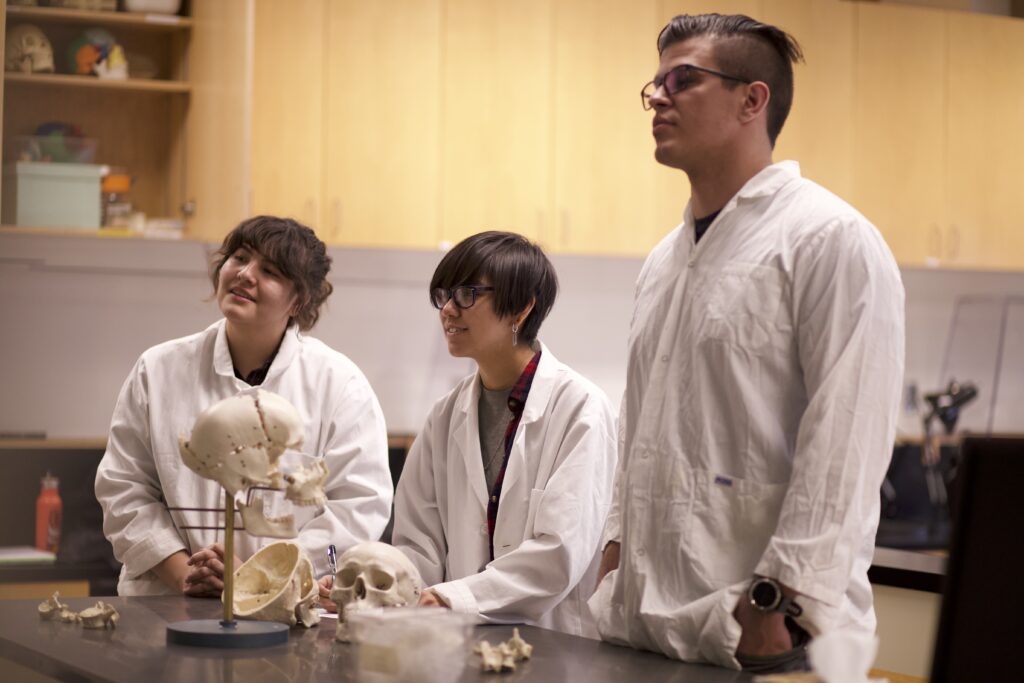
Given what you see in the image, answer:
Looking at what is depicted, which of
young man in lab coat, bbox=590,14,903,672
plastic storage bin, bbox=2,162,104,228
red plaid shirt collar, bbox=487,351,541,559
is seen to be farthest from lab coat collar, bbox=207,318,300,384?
plastic storage bin, bbox=2,162,104,228

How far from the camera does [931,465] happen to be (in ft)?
15.6

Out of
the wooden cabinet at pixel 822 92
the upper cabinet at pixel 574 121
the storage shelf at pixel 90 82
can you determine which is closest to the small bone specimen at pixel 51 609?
the upper cabinet at pixel 574 121

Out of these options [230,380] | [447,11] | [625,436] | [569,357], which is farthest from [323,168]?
[625,436]

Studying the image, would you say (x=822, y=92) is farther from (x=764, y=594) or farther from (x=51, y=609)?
(x=51, y=609)

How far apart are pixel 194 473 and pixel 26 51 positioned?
7.57 ft

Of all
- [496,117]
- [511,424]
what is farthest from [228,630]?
[496,117]

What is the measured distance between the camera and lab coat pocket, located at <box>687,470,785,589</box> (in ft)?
5.20

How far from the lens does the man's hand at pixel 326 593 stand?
195 centimetres

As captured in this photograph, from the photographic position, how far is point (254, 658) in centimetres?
154

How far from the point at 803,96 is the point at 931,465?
1518 millimetres

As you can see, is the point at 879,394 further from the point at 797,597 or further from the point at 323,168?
the point at 323,168

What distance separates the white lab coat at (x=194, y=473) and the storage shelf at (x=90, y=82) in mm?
1931

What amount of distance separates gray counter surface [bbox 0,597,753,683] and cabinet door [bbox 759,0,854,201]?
3489 mm

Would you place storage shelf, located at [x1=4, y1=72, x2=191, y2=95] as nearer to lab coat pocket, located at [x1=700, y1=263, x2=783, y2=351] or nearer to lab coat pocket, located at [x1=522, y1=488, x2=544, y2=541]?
lab coat pocket, located at [x1=522, y1=488, x2=544, y2=541]
